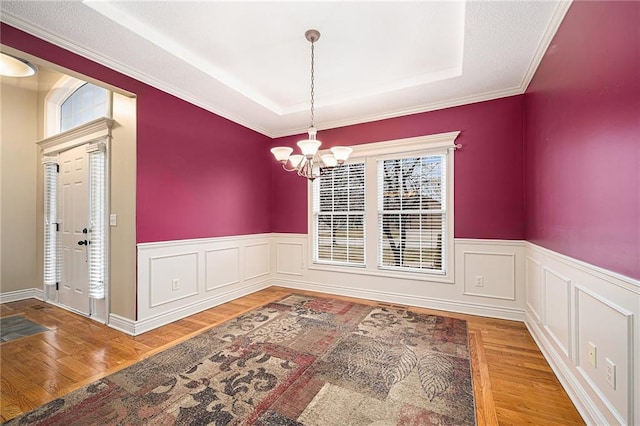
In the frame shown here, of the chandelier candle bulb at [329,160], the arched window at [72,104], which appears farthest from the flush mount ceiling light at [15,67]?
the chandelier candle bulb at [329,160]

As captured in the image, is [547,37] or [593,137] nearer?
[593,137]

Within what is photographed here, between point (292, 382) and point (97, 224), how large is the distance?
297 cm

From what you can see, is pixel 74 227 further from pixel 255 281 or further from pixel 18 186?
pixel 255 281

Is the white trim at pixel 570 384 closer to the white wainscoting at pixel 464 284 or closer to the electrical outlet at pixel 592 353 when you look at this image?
the electrical outlet at pixel 592 353

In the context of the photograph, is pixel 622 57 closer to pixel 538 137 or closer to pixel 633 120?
pixel 633 120

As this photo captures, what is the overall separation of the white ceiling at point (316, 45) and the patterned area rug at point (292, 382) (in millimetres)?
2816

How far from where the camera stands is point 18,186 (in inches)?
160

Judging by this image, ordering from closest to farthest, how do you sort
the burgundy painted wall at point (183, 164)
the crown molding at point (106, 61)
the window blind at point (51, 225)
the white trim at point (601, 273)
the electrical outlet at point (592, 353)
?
the white trim at point (601, 273) → the electrical outlet at point (592, 353) → the crown molding at point (106, 61) → the burgundy painted wall at point (183, 164) → the window blind at point (51, 225)

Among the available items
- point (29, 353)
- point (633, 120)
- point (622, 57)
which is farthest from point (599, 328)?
point (29, 353)

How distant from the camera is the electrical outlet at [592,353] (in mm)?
1594

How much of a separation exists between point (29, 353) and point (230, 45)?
347 cm

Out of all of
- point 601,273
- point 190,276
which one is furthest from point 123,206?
point 601,273

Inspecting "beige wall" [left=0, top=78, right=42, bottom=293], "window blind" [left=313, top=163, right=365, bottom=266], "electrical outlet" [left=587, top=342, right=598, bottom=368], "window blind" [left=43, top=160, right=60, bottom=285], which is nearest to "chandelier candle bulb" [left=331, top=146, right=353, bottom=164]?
"window blind" [left=313, top=163, right=365, bottom=266]

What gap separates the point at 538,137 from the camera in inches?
106
